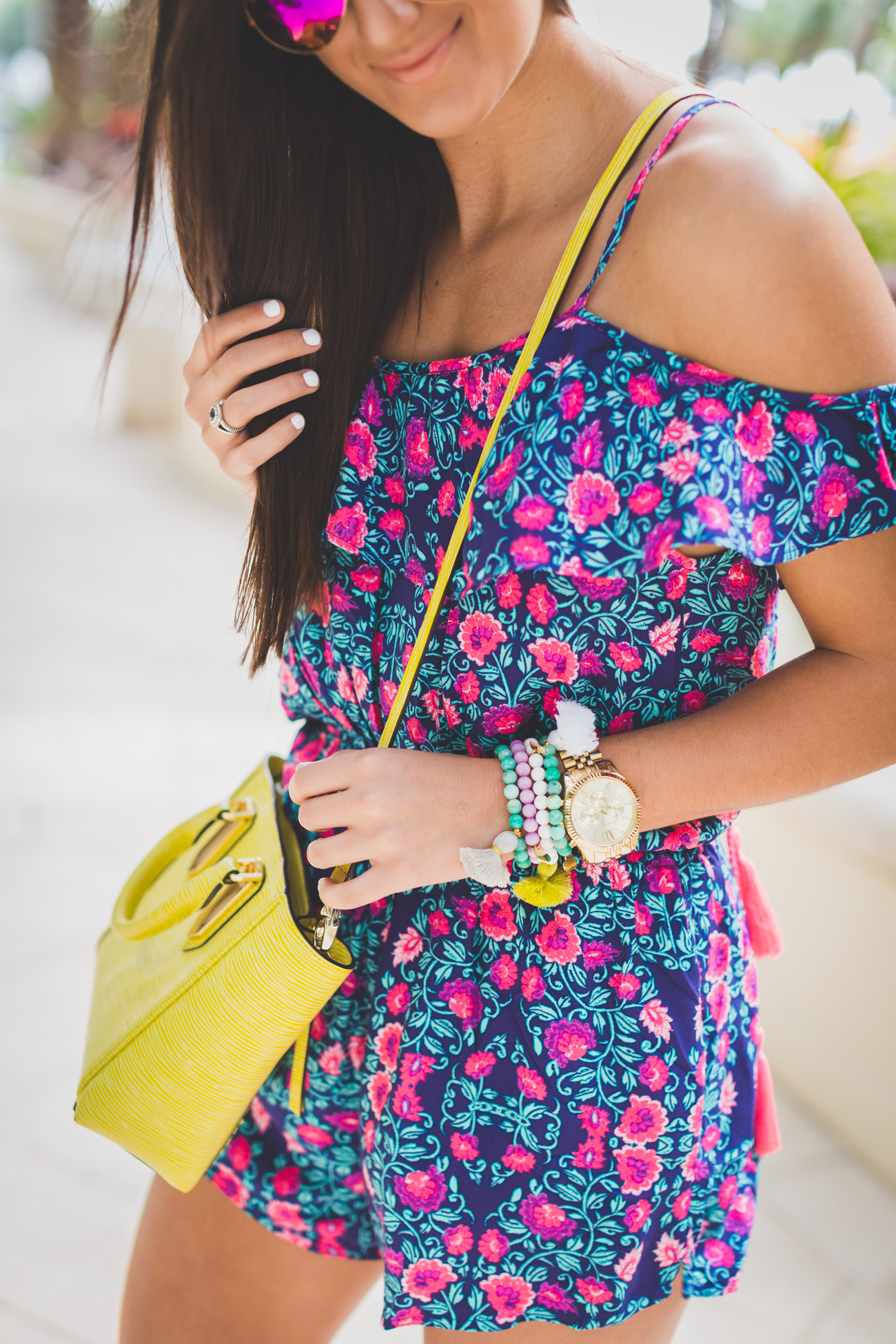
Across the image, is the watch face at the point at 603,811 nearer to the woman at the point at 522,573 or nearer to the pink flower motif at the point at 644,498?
the woman at the point at 522,573

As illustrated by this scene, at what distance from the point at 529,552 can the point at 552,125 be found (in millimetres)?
369

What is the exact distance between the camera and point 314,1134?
986 mm

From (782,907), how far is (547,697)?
1.58 metres

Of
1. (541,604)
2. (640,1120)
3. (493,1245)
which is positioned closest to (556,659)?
(541,604)

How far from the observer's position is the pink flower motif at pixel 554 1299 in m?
0.84

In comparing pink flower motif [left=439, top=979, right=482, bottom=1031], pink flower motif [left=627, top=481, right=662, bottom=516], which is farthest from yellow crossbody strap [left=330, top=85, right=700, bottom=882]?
pink flower motif [left=439, top=979, right=482, bottom=1031]

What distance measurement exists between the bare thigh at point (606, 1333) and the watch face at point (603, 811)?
409 mm

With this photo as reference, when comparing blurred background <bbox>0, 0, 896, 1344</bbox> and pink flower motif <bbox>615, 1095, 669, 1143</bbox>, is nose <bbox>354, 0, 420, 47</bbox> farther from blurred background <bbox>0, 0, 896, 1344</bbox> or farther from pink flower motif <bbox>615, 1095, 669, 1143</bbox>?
pink flower motif <bbox>615, 1095, 669, 1143</bbox>

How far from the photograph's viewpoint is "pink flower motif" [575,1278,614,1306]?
82 cm

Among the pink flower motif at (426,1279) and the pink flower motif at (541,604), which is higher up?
the pink flower motif at (541,604)

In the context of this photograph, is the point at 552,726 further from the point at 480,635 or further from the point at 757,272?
the point at 757,272

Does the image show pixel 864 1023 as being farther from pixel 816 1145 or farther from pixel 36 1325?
pixel 36 1325

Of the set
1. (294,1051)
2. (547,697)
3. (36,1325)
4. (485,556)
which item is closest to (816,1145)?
(36,1325)

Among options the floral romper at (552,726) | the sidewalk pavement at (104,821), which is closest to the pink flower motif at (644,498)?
the floral romper at (552,726)
